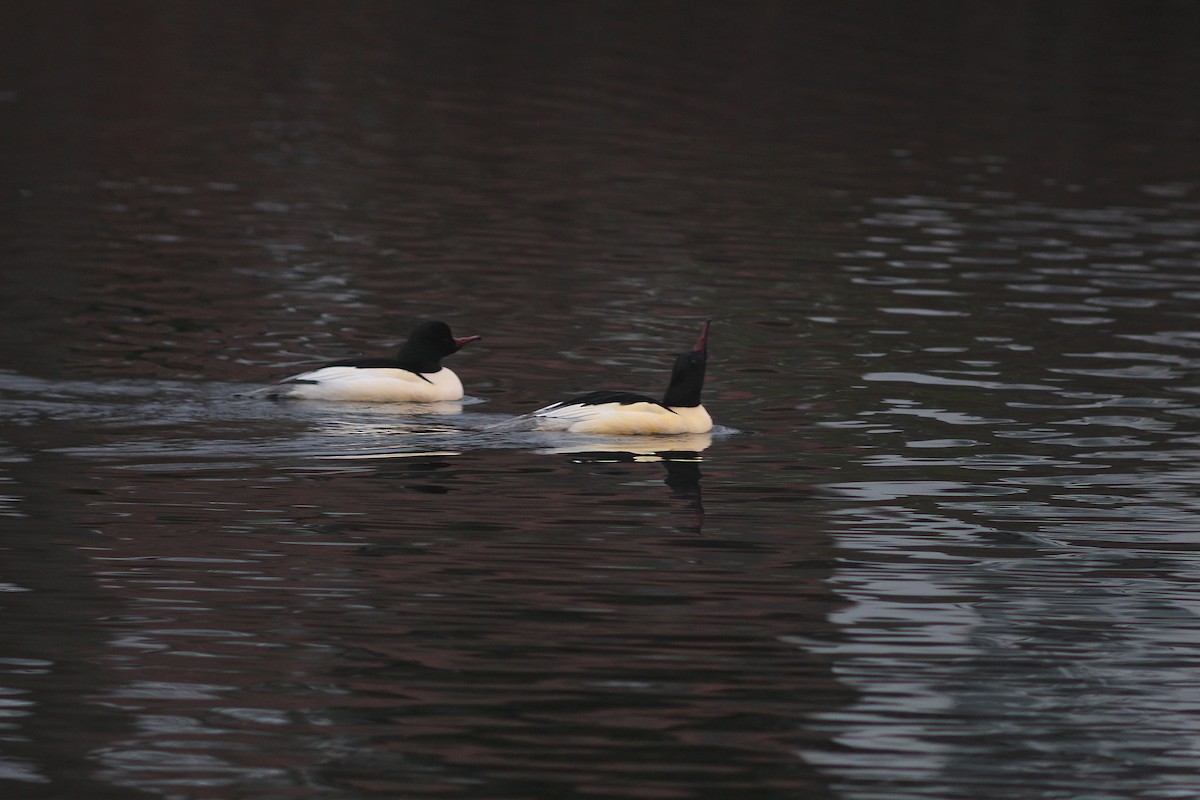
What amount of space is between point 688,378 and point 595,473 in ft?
4.41

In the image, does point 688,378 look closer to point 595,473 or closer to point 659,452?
point 659,452

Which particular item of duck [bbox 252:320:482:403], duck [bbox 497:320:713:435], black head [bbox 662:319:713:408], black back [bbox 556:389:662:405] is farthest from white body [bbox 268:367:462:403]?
black head [bbox 662:319:713:408]

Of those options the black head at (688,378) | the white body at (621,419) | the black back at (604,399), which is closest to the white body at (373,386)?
the white body at (621,419)

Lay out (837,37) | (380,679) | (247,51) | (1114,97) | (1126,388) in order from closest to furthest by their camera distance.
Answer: (380,679) → (1126,388) → (1114,97) → (247,51) → (837,37)

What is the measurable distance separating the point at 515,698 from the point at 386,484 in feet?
14.3

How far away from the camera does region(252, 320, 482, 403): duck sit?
15.6 meters

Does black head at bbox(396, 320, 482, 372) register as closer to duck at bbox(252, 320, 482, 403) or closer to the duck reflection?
duck at bbox(252, 320, 482, 403)

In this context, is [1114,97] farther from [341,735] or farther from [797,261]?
[341,735]

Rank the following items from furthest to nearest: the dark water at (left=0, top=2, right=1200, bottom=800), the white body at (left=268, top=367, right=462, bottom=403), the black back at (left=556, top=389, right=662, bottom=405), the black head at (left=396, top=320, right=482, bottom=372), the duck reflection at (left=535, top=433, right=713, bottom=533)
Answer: the black head at (left=396, top=320, right=482, bottom=372) < the white body at (left=268, top=367, right=462, bottom=403) < the black back at (left=556, top=389, right=662, bottom=405) < the duck reflection at (left=535, top=433, right=713, bottom=533) < the dark water at (left=0, top=2, right=1200, bottom=800)

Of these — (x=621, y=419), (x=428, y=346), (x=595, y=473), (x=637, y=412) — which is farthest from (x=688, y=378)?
(x=428, y=346)

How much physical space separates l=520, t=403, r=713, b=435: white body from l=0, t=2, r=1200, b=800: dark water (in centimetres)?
19

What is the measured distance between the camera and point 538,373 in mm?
17172

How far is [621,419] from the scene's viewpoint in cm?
1464

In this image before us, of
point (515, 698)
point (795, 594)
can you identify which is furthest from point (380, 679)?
point (795, 594)
